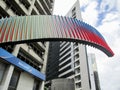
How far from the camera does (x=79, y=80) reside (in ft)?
132

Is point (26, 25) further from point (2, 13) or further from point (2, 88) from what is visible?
point (2, 13)

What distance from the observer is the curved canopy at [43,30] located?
159 inches

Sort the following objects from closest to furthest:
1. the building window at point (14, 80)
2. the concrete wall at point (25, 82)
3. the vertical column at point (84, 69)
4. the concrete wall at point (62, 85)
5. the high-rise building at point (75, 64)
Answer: the building window at point (14, 80)
the concrete wall at point (25, 82)
the concrete wall at point (62, 85)
the vertical column at point (84, 69)
the high-rise building at point (75, 64)

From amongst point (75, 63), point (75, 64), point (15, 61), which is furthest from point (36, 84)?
point (75, 63)

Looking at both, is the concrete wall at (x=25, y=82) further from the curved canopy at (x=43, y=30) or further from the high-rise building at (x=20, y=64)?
the curved canopy at (x=43, y=30)

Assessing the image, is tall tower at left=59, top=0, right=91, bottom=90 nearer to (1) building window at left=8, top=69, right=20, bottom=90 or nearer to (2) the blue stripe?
(2) the blue stripe

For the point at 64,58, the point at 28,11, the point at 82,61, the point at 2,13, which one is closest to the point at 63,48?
the point at 64,58

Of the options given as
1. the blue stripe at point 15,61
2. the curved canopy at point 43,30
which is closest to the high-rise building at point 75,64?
the blue stripe at point 15,61

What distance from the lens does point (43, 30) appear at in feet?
14.2

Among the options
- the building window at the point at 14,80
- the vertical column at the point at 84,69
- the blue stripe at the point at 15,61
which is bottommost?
the building window at the point at 14,80

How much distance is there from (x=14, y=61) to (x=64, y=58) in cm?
4141

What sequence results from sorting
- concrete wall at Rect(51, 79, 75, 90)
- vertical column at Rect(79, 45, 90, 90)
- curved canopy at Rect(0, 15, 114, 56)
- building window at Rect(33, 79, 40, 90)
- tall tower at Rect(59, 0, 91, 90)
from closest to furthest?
curved canopy at Rect(0, 15, 114, 56), building window at Rect(33, 79, 40, 90), concrete wall at Rect(51, 79, 75, 90), vertical column at Rect(79, 45, 90, 90), tall tower at Rect(59, 0, 91, 90)

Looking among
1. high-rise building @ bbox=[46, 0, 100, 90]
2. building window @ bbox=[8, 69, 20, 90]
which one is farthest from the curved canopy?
high-rise building @ bbox=[46, 0, 100, 90]

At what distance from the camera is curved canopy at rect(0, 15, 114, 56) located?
13.2 ft
